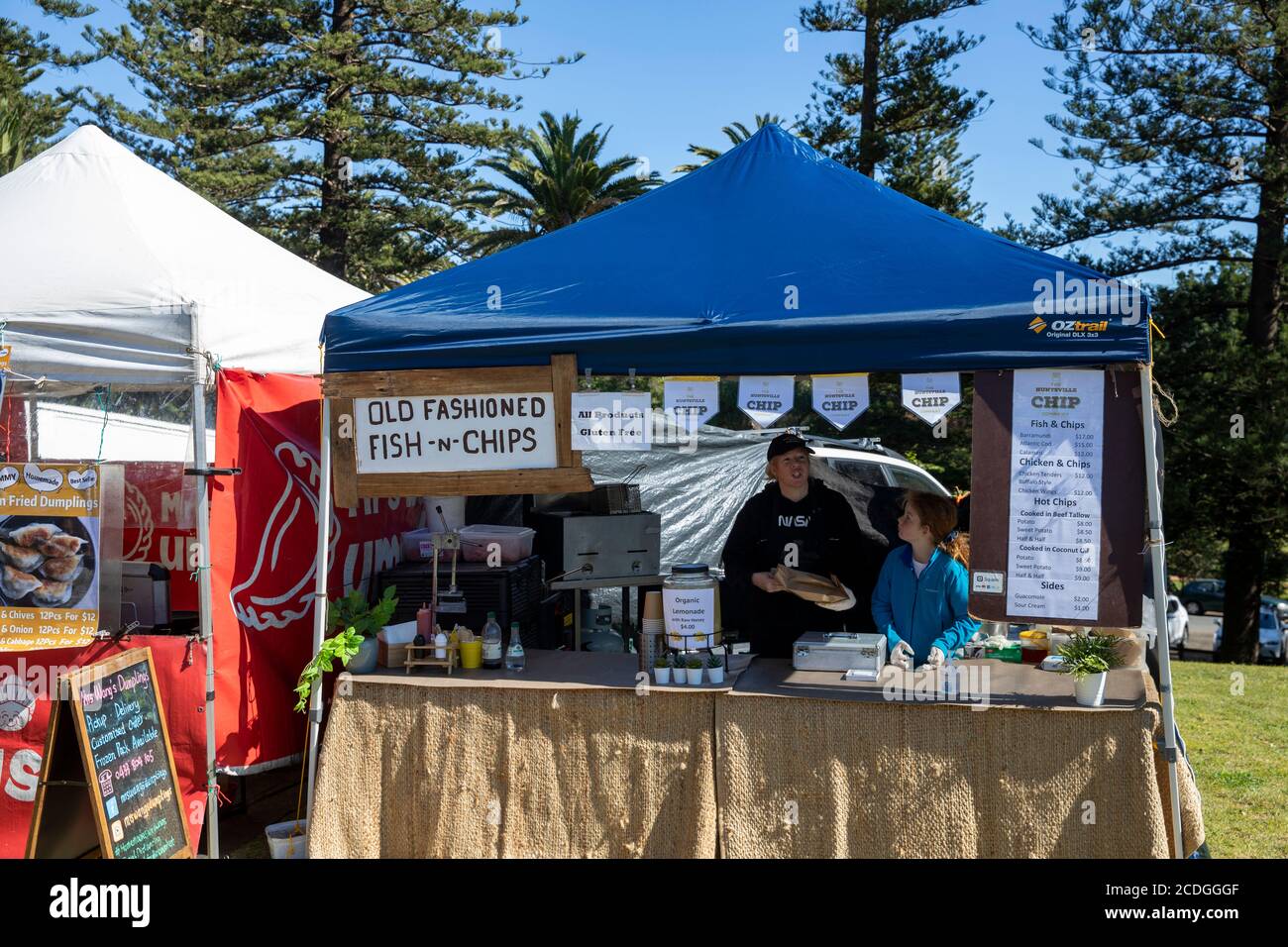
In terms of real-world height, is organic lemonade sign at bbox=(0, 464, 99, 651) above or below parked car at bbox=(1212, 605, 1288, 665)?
above

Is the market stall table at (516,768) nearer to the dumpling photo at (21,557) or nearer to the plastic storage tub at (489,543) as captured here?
the plastic storage tub at (489,543)

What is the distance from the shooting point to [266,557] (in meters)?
4.61

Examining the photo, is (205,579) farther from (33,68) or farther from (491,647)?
(33,68)

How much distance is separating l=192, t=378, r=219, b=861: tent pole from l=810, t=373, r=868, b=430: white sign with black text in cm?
232

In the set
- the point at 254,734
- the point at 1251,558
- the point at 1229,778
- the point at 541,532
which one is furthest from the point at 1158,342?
the point at 254,734

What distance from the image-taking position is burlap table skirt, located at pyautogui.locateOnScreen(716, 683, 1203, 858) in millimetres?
3453

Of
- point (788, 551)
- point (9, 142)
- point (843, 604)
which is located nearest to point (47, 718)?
point (788, 551)

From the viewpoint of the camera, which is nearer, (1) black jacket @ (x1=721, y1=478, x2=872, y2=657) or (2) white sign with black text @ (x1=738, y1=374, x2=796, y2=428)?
(2) white sign with black text @ (x1=738, y1=374, x2=796, y2=428)

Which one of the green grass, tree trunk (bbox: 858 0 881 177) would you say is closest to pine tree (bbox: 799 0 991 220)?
tree trunk (bbox: 858 0 881 177)

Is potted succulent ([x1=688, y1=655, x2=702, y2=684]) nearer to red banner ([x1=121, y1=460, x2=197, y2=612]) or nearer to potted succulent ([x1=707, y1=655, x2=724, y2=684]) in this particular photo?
potted succulent ([x1=707, y1=655, x2=724, y2=684])

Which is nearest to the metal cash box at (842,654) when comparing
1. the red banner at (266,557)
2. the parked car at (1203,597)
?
the red banner at (266,557)

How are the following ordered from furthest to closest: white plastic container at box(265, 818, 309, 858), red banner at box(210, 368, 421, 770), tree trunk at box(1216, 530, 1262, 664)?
tree trunk at box(1216, 530, 1262, 664) → red banner at box(210, 368, 421, 770) → white plastic container at box(265, 818, 309, 858)

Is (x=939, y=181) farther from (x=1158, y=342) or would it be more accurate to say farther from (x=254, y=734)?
(x=254, y=734)
